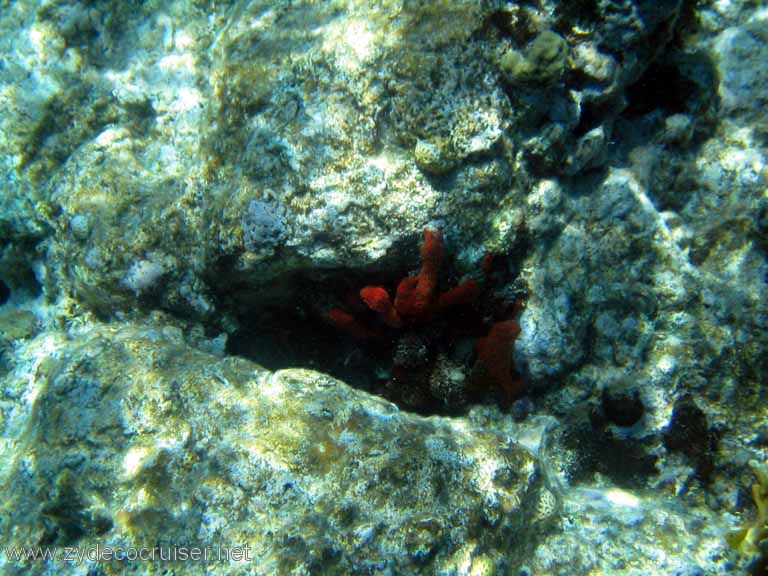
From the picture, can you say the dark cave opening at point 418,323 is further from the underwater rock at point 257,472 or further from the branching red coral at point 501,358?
the underwater rock at point 257,472

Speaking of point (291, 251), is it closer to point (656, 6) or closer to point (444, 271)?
point (444, 271)

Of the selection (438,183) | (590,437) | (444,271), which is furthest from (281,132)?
(590,437)

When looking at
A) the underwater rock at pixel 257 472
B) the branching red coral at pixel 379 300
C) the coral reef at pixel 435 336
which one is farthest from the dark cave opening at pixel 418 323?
the underwater rock at pixel 257 472

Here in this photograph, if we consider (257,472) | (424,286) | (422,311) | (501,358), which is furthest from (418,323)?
(257,472)

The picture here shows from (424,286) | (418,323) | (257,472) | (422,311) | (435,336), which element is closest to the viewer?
(257,472)

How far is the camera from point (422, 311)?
297 cm

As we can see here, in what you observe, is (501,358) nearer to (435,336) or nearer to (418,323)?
(435,336)

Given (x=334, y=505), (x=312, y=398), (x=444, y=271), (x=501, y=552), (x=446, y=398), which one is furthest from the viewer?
(x=446, y=398)

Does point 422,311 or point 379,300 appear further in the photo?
point 422,311

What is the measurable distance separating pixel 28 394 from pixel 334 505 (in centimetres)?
263

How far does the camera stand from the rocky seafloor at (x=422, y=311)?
→ 2.26 metres

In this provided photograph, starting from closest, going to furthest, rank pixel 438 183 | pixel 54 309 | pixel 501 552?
pixel 501 552
pixel 438 183
pixel 54 309

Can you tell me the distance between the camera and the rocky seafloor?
7.41ft

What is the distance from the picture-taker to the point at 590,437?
3.10 meters
